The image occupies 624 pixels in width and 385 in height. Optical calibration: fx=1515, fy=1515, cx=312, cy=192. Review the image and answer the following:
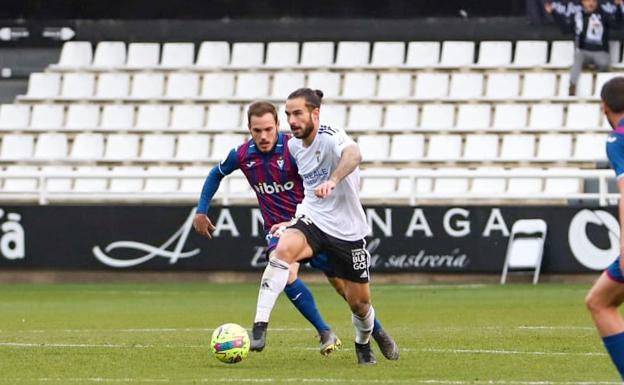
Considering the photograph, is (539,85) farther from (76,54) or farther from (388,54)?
(76,54)

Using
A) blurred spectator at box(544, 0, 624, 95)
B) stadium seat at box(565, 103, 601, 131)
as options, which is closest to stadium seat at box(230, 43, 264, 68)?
blurred spectator at box(544, 0, 624, 95)

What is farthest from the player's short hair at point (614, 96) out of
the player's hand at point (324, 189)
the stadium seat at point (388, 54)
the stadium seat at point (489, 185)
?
the stadium seat at point (388, 54)

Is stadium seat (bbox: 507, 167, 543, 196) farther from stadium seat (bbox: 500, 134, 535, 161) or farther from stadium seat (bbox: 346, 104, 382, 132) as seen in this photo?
stadium seat (bbox: 346, 104, 382, 132)

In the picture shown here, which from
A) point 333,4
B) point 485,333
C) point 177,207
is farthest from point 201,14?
point 485,333

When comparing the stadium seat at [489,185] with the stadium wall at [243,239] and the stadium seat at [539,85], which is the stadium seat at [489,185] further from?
the stadium wall at [243,239]

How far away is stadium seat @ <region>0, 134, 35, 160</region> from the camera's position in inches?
1046

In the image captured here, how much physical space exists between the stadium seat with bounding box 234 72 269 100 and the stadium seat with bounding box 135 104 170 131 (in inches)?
53.2

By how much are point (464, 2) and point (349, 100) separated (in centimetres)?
298

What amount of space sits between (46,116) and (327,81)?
16.8 feet

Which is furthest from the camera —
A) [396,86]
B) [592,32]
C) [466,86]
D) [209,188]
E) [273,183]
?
[396,86]

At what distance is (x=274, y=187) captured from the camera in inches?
461

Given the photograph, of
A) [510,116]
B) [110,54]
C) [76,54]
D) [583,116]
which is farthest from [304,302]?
[76,54]

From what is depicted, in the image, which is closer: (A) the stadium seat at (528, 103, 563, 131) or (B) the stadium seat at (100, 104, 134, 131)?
(A) the stadium seat at (528, 103, 563, 131)

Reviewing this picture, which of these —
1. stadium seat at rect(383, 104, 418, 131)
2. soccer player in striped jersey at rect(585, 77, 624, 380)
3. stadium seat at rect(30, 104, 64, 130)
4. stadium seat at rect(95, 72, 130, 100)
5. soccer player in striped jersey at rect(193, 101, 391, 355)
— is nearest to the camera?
soccer player in striped jersey at rect(585, 77, 624, 380)
